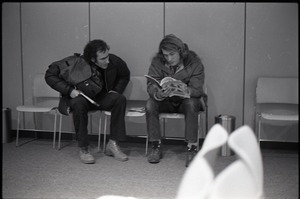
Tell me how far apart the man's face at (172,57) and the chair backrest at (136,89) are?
0.63m

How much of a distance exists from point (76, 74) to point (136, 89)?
0.80 metres

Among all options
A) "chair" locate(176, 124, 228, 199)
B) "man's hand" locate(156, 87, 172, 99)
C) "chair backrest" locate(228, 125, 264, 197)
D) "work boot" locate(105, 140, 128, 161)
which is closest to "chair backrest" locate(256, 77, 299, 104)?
"man's hand" locate(156, 87, 172, 99)

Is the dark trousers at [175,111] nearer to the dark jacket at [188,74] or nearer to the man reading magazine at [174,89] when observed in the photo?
the man reading magazine at [174,89]

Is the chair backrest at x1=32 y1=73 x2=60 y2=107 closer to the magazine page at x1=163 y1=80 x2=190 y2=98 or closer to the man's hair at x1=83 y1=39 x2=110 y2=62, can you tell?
the man's hair at x1=83 y1=39 x2=110 y2=62

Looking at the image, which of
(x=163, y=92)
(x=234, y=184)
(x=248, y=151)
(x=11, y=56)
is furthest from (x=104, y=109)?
(x=234, y=184)

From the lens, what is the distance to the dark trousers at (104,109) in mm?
3982

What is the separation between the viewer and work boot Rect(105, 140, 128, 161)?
3.99 metres

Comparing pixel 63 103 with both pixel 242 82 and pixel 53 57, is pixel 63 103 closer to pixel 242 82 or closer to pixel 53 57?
pixel 53 57

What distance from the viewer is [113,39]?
4801 millimetres

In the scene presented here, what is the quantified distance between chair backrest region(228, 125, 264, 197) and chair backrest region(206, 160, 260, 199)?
2 cm

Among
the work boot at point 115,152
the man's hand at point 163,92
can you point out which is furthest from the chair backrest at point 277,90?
the work boot at point 115,152

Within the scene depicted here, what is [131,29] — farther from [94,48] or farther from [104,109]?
[104,109]

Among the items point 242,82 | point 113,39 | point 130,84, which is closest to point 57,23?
point 113,39

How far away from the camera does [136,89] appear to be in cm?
464
